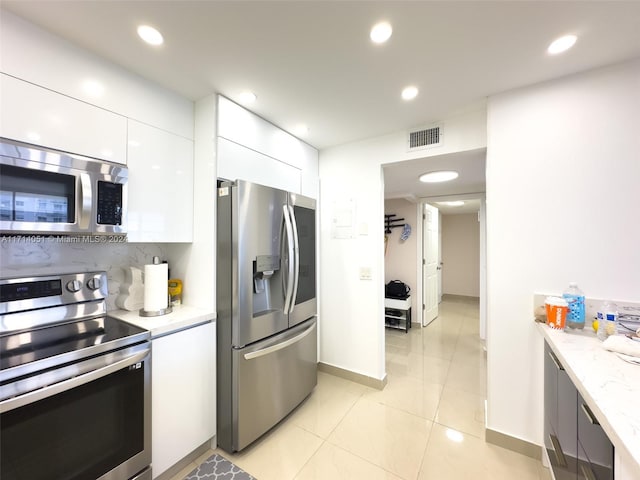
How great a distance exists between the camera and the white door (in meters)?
4.44

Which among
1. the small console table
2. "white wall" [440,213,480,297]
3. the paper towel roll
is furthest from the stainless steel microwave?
"white wall" [440,213,480,297]

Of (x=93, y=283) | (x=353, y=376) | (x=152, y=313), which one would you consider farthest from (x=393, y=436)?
(x=93, y=283)

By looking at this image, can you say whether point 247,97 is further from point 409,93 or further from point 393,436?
point 393,436

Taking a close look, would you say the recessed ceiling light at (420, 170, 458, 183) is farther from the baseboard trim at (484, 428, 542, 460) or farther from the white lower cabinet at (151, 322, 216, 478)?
the white lower cabinet at (151, 322, 216, 478)

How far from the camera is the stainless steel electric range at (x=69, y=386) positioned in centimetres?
99

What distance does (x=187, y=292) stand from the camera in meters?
1.90

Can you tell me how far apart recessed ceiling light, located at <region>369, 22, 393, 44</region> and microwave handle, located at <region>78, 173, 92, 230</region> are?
1.63m

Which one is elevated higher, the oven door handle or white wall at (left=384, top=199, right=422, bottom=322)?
white wall at (left=384, top=199, right=422, bottom=322)

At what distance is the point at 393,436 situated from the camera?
73.8 inches

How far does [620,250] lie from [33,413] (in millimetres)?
2944

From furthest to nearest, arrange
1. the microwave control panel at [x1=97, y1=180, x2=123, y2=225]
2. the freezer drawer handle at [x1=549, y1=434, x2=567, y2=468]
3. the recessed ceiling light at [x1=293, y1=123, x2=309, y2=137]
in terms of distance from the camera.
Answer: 1. the recessed ceiling light at [x1=293, y1=123, x2=309, y2=137]
2. the microwave control panel at [x1=97, y1=180, x2=123, y2=225]
3. the freezer drawer handle at [x1=549, y1=434, x2=567, y2=468]

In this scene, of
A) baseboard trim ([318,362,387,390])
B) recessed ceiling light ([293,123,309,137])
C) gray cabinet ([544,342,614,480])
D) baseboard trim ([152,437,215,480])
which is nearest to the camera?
gray cabinet ([544,342,614,480])

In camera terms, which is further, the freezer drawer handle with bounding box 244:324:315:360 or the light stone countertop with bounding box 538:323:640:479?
the freezer drawer handle with bounding box 244:324:315:360

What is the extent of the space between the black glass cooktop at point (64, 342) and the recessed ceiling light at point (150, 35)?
4.98ft
